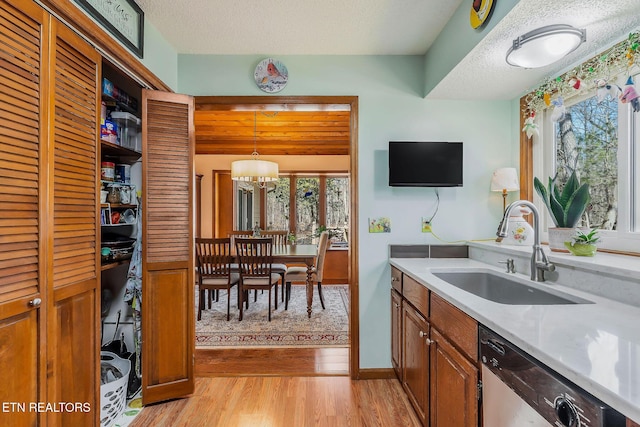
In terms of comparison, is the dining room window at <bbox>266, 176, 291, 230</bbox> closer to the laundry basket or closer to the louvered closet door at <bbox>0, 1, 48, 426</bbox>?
the laundry basket

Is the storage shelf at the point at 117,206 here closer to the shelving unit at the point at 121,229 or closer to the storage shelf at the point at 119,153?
the shelving unit at the point at 121,229

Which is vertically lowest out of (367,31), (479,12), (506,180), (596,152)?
(506,180)

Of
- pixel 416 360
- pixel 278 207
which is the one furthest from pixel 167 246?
pixel 278 207

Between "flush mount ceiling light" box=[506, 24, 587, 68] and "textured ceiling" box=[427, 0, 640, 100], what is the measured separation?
0.25ft

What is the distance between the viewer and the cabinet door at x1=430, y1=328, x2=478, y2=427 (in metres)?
1.27

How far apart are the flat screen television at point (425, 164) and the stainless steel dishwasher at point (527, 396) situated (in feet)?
4.72

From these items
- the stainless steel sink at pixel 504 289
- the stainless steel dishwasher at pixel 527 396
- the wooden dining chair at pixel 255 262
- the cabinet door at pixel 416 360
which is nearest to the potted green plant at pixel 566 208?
the stainless steel sink at pixel 504 289

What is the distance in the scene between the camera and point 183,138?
2.26 meters

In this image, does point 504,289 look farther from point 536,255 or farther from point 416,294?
point 416,294

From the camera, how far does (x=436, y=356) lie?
5.32ft

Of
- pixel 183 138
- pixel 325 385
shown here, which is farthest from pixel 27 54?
pixel 325 385

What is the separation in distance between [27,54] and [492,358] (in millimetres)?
2009

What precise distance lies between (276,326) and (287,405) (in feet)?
4.78

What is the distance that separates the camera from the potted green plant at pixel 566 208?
5.67ft
